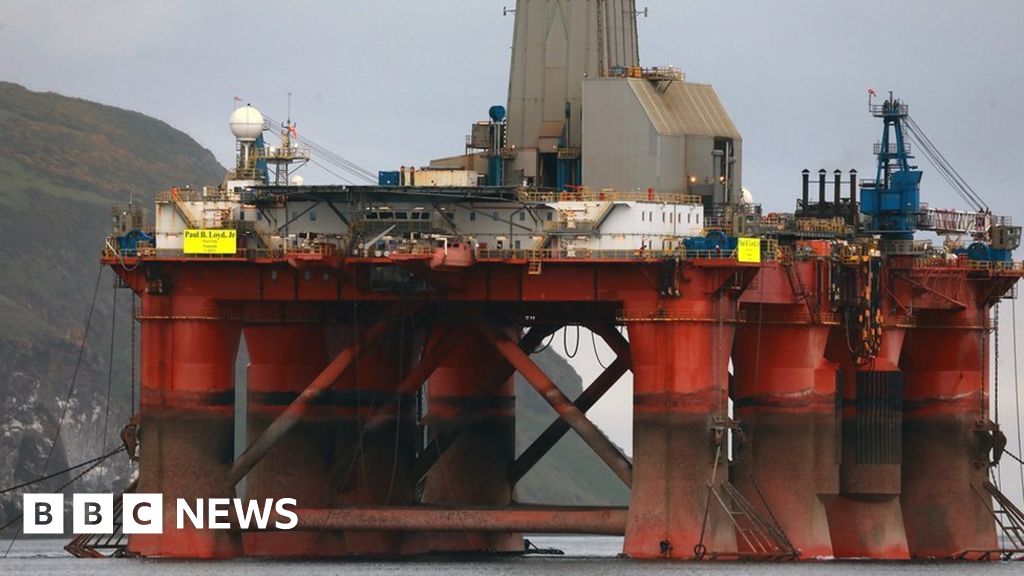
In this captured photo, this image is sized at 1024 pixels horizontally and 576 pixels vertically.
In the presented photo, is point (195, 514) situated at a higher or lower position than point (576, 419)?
lower

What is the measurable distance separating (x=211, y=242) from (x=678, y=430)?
13836 millimetres

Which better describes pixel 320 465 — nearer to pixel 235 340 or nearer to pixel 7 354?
pixel 235 340

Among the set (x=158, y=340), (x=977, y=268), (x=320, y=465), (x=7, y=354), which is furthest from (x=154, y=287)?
(x=7, y=354)

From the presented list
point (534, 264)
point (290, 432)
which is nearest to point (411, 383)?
point (290, 432)

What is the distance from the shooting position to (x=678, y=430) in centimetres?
10406

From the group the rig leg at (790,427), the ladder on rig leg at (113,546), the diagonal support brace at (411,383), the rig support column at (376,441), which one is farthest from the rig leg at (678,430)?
the ladder on rig leg at (113,546)

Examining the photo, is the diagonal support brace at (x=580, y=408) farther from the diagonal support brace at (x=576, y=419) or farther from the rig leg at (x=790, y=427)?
the diagonal support brace at (x=576, y=419)

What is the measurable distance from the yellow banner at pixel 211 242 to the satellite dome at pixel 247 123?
219 inches

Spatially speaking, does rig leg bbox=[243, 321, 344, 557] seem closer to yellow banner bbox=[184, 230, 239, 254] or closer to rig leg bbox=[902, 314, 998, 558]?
yellow banner bbox=[184, 230, 239, 254]

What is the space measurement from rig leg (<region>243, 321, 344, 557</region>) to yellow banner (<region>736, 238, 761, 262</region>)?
1459 centimetres

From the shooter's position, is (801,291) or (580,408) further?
(580,408)

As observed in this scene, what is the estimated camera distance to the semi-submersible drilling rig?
104m

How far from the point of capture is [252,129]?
11106cm

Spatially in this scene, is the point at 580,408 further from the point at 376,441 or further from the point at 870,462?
the point at 870,462
